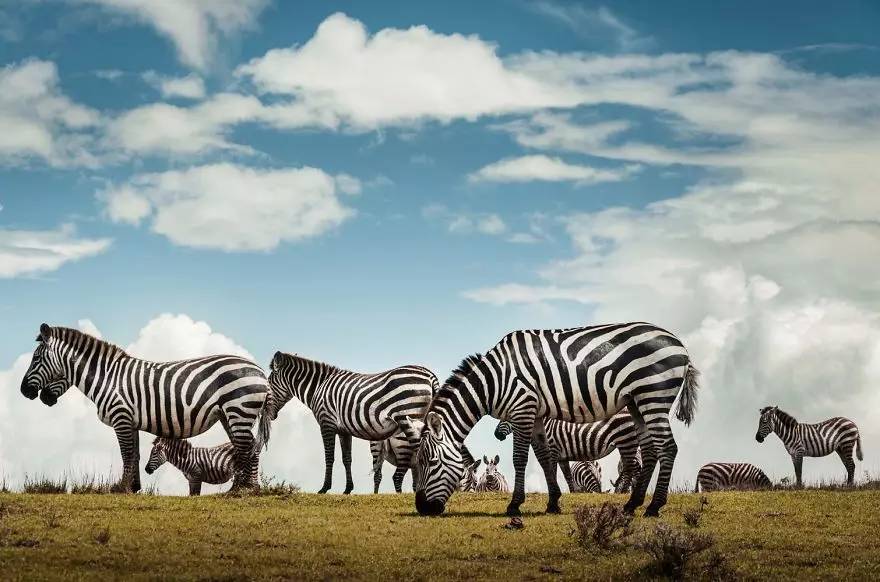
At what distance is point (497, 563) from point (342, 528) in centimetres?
387

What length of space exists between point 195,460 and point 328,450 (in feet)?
26.9

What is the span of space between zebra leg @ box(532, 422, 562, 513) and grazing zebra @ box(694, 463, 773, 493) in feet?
52.3

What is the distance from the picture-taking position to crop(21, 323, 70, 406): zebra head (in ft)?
81.0

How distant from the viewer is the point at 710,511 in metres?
20.1

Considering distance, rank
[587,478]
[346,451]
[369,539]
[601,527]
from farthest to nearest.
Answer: [587,478]
[346,451]
[369,539]
[601,527]

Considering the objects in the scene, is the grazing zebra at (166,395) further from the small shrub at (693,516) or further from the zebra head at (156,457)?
the small shrub at (693,516)

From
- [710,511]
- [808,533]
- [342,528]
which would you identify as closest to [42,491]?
[342,528]

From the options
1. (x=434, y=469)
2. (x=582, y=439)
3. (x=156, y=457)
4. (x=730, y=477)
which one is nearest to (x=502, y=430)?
(x=582, y=439)

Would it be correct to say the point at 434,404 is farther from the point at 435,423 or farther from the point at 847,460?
the point at 847,460

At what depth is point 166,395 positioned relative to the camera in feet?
77.6

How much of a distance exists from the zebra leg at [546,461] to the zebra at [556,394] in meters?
0.02

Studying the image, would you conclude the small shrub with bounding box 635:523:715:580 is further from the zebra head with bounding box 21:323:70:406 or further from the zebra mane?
the zebra head with bounding box 21:323:70:406

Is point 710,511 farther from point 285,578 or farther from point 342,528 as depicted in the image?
point 285,578

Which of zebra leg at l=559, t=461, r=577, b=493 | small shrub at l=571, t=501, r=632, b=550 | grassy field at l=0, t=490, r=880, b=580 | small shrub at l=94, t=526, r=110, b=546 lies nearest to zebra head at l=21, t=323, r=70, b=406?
grassy field at l=0, t=490, r=880, b=580
